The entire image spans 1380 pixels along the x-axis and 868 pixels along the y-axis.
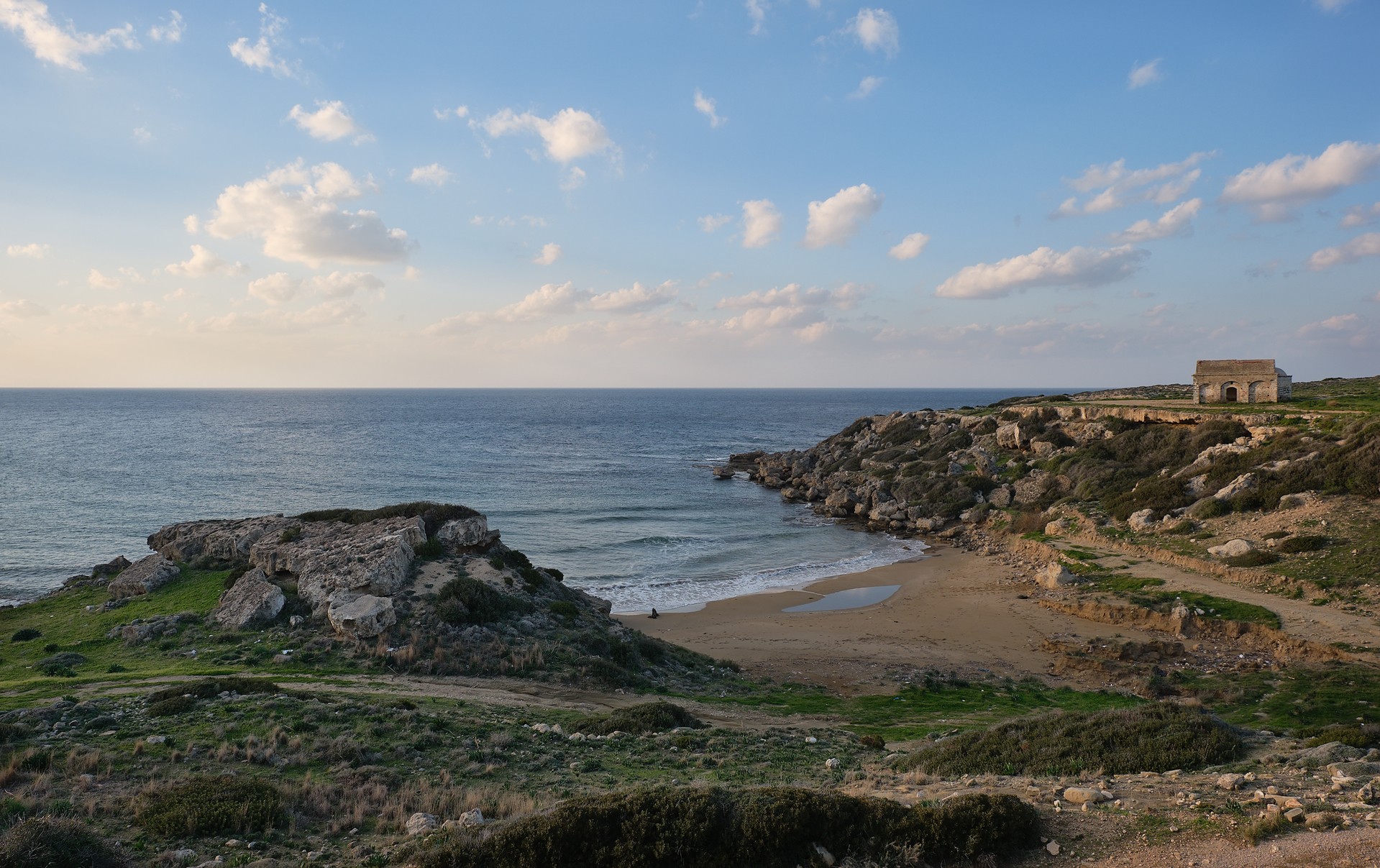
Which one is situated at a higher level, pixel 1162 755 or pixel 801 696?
pixel 1162 755

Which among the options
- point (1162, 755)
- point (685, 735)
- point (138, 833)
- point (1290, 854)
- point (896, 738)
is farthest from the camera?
point (896, 738)

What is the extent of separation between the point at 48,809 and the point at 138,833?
139 cm

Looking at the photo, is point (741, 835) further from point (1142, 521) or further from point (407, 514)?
point (1142, 521)

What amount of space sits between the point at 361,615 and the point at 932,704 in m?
17.6

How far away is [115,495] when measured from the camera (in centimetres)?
5819

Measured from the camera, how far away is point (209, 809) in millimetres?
9938

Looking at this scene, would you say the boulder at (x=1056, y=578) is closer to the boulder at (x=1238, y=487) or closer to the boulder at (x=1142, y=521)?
the boulder at (x=1142, y=521)

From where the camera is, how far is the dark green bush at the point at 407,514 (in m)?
27.9

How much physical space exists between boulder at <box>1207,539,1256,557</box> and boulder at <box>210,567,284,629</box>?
125ft

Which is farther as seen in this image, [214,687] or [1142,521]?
[1142,521]

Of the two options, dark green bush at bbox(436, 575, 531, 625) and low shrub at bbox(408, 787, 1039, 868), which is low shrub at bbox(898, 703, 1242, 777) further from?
dark green bush at bbox(436, 575, 531, 625)

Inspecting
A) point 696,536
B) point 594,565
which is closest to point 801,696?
point 594,565

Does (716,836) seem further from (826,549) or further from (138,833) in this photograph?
(826,549)

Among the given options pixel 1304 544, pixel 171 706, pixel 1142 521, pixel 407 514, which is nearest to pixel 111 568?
pixel 407 514
